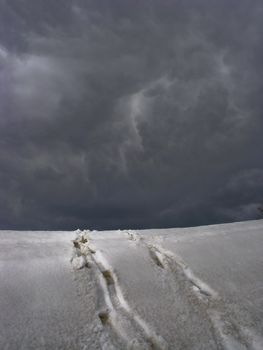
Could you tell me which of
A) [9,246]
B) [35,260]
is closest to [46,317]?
[35,260]

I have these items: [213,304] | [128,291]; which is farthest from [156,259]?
[213,304]

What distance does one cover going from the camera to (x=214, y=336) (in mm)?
4922

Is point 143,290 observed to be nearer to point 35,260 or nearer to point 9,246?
point 35,260

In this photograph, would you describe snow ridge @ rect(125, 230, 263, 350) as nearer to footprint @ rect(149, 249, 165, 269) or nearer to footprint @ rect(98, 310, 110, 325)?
footprint @ rect(149, 249, 165, 269)

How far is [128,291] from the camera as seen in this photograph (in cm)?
560

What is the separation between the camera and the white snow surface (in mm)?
4684

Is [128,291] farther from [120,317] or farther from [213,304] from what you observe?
[213,304]

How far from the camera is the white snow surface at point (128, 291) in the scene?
4.68m

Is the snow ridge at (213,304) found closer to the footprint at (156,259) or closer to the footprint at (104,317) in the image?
the footprint at (156,259)

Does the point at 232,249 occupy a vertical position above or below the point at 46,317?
above

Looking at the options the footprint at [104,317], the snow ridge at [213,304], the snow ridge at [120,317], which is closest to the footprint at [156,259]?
the snow ridge at [213,304]

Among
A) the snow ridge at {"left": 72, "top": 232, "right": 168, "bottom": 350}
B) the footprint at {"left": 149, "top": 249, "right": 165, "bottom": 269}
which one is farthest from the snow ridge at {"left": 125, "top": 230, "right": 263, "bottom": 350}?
the snow ridge at {"left": 72, "top": 232, "right": 168, "bottom": 350}

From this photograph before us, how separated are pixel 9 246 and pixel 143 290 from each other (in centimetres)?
248

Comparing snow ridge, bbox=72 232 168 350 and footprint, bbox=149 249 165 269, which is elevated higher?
footprint, bbox=149 249 165 269
